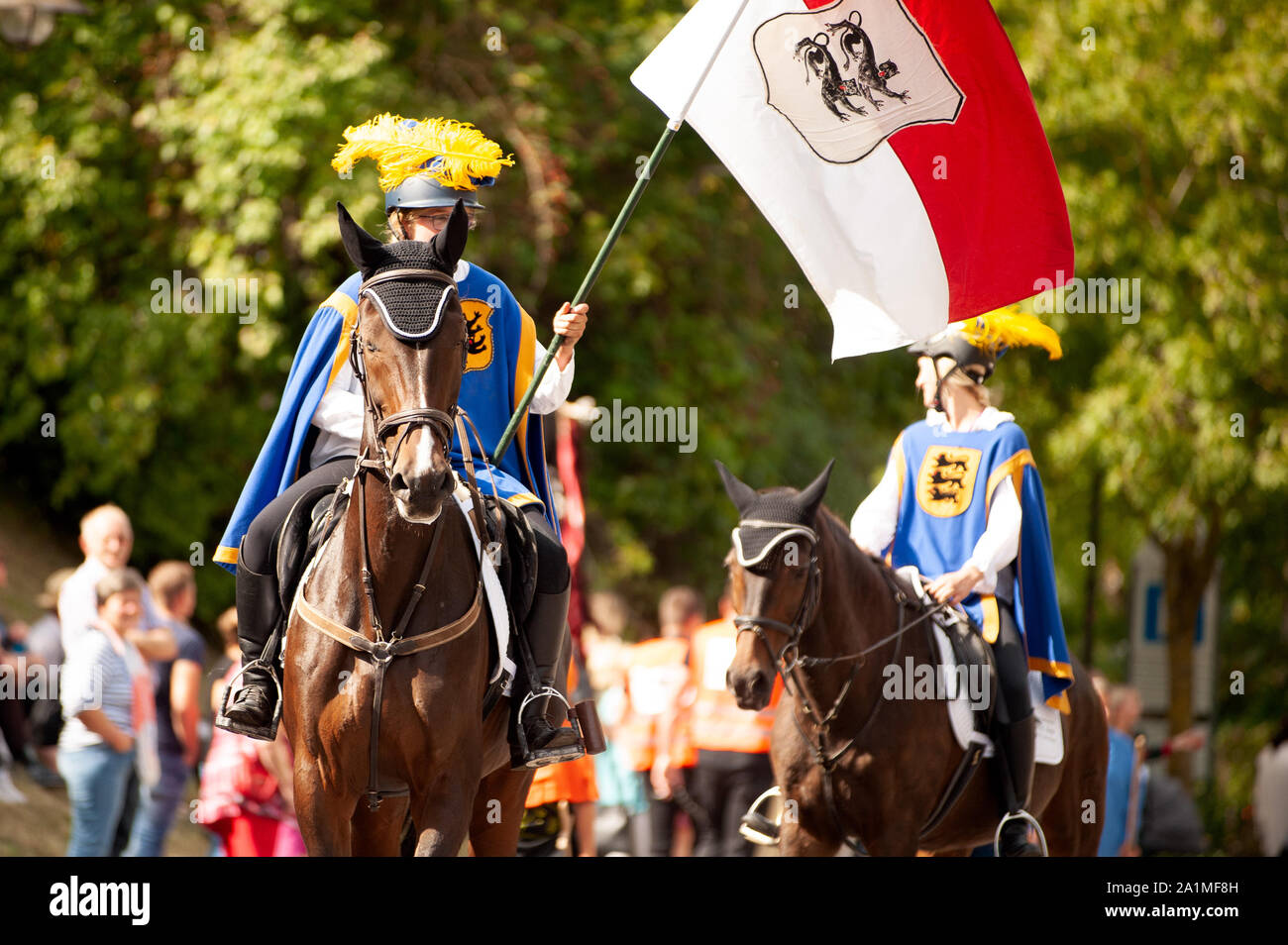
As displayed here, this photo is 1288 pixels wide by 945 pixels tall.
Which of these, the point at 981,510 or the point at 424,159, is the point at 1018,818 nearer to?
the point at 981,510

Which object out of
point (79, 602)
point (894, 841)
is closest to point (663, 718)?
point (894, 841)

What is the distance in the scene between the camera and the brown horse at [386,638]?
4.94 m

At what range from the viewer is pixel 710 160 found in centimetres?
1492

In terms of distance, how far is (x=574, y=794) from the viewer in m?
8.86

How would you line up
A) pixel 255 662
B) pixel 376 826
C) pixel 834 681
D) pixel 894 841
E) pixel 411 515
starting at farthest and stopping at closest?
pixel 834 681
pixel 894 841
pixel 255 662
pixel 376 826
pixel 411 515

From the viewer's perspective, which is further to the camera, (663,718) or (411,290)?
(663,718)

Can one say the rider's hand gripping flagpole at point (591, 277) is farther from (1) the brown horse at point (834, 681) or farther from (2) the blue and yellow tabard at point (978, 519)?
(2) the blue and yellow tabard at point (978, 519)

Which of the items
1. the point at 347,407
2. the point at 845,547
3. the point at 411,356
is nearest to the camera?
the point at 411,356

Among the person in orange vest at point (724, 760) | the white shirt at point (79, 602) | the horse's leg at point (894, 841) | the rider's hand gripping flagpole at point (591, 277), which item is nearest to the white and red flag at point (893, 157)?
the rider's hand gripping flagpole at point (591, 277)

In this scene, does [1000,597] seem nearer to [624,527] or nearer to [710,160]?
[624,527]

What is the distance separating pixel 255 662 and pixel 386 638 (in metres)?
0.63

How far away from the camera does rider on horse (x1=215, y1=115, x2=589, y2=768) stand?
561cm

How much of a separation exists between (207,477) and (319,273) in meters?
1.91
